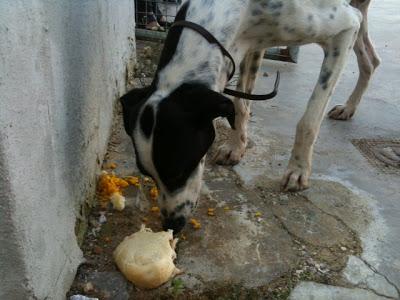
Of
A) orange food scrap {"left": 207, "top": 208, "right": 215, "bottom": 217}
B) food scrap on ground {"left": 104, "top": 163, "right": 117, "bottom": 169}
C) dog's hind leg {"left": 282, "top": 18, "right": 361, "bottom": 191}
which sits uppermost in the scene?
dog's hind leg {"left": 282, "top": 18, "right": 361, "bottom": 191}

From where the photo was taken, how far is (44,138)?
1.68 m

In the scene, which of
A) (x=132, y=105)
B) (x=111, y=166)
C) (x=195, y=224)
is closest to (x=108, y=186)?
(x=111, y=166)

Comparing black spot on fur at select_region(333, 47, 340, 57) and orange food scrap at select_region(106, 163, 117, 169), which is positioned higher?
black spot on fur at select_region(333, 47, 340, 57)

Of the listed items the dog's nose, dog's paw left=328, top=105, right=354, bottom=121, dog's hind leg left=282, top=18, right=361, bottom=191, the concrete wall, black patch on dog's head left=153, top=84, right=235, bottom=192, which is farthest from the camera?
dog's paw left=328, top=105, right=354, bottom=121

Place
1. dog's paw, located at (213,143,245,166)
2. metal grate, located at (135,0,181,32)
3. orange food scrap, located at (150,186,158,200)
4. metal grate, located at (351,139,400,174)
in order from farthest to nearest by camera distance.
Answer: metal grate, located at (135,0,181,32), metal grate, located at (351,139,400,174), dog's paw, located at (213,143,245,166), orange food scrap, located at (150,186,158,200)

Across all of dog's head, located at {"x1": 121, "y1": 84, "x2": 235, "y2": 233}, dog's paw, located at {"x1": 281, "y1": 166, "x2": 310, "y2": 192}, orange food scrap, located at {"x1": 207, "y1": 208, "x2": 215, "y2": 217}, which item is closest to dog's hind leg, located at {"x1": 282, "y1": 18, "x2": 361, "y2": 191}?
dog's paw, located at {"x1": 281, "y1": 166, "x2": 310, "y2": 192}

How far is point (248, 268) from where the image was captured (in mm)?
2260

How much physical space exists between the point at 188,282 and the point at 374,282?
0.80m

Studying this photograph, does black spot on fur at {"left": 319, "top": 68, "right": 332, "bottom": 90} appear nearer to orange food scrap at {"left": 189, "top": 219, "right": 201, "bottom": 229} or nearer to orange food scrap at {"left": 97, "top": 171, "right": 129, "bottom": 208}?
orange food scrap at {"left": 189, "top": 219, "right": 201, "bottom": 229}

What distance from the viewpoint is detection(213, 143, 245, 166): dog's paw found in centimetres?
312

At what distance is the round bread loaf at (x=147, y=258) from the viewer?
2068mm

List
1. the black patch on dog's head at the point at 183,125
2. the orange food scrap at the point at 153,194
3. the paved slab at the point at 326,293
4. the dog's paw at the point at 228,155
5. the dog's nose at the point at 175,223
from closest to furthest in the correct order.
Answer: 1. the black patch on dog's head at the point at 183,125
2. the paved slab at the point at 326,293
3. the dog's nose at the point at 175,223
4. the orange food scrap at the point at 153,194
5. the dog's paw at the point at 228,155

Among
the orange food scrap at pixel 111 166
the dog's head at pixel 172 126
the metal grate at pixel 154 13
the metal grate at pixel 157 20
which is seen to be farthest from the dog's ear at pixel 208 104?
the metal grate at pixel 154 13

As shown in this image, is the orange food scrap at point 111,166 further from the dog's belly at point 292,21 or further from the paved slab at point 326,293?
the paved slab at point 326,293
